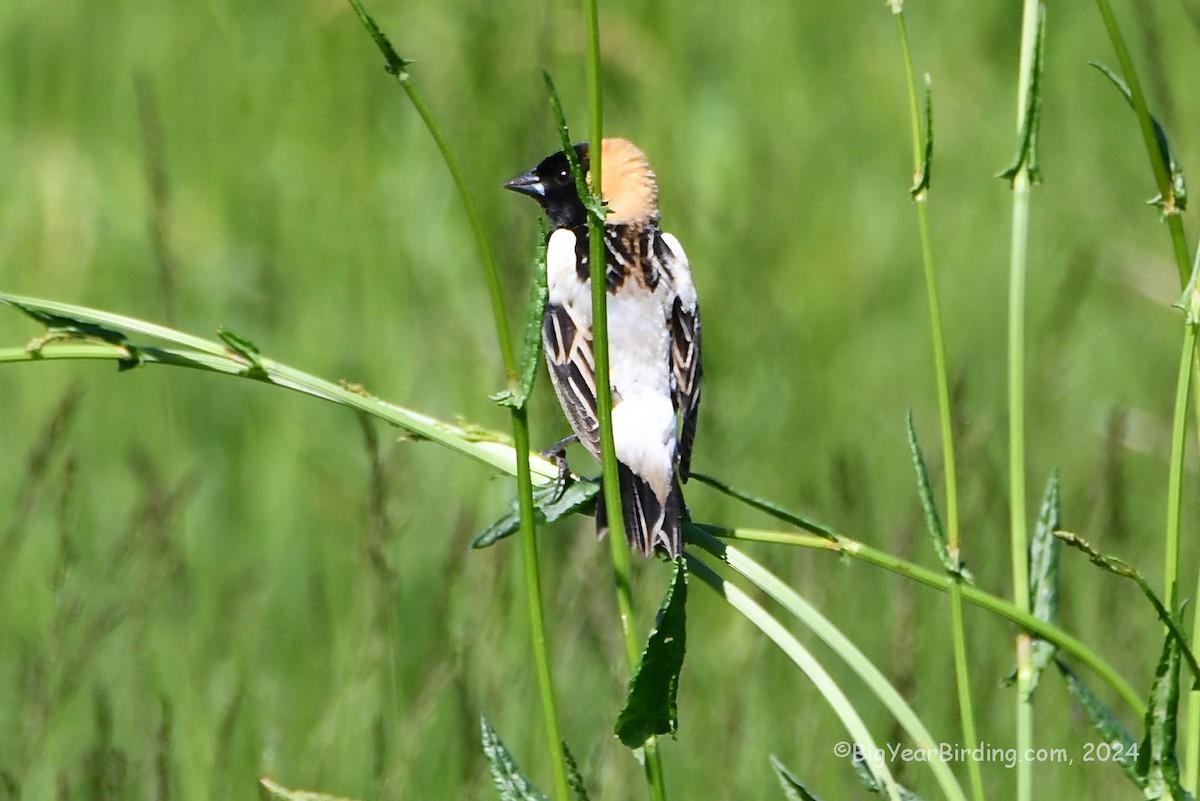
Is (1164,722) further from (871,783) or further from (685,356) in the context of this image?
(685,356)

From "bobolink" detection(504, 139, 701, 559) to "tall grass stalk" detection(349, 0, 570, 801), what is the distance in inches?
26.1

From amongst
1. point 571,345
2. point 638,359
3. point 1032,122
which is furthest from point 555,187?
point 1032,122

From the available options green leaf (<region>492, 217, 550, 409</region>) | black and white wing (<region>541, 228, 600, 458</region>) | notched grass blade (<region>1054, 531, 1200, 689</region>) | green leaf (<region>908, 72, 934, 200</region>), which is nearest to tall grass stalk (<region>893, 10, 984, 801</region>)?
green leaf (<region>908, 72, 934, 200</region>)

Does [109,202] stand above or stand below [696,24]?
below

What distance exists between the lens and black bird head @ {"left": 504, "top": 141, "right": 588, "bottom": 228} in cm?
345

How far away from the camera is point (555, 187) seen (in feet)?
11.4

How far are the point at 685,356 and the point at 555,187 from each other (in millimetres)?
968

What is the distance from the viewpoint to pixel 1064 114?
6.15 metres

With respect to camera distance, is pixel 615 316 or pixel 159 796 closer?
pixel 159 796

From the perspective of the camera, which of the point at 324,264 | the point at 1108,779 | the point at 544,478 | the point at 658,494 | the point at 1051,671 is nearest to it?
the point at 544,478

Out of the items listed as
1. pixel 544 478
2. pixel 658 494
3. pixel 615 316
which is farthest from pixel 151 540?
pixel 544 478

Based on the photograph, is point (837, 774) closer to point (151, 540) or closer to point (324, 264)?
point (151, 540)

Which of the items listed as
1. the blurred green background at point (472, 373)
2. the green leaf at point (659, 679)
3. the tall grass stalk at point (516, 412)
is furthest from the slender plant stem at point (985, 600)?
the blurred green background at point (472, 373)

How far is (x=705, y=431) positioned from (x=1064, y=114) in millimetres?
3097
